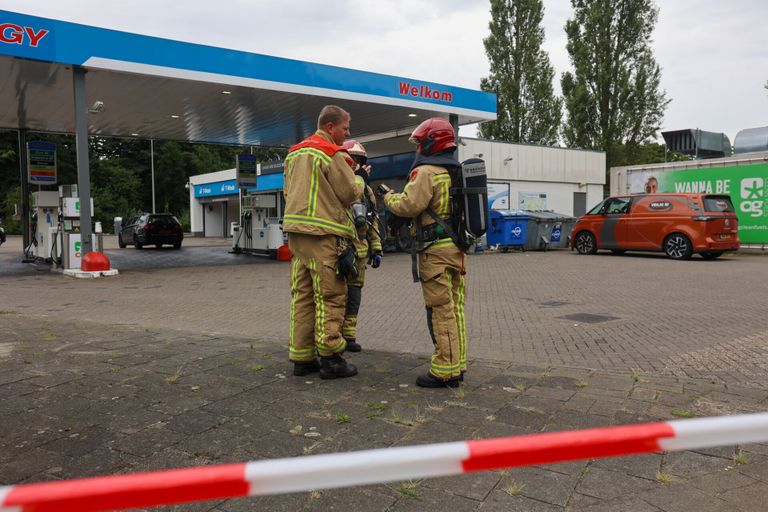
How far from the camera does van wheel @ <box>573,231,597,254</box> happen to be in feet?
60.0

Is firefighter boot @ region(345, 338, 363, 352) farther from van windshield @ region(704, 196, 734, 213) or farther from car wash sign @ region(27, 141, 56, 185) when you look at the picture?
car wash sign @ region(27, 141, 56, 185)

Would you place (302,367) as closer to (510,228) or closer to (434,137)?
(434,137)

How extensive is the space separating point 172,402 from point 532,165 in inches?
903

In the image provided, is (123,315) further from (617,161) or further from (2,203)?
(2,203)

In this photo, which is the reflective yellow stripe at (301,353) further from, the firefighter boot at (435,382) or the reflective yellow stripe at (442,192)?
the reflective yellow stripe at (442,192)

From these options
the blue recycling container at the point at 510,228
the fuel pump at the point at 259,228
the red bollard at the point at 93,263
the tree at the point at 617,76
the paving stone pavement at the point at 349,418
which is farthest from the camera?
the tree at the point at 617,76

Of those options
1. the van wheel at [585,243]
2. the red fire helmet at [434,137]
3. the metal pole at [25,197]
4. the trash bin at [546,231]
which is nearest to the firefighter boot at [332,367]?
the red fire helmet at [434,137]

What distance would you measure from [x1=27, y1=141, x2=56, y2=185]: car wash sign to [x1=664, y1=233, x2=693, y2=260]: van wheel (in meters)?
17.5

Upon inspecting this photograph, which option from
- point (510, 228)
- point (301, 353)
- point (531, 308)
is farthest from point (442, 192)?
point (510, 228)

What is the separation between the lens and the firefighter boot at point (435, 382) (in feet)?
13.7

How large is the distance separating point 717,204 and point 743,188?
434 centimetres

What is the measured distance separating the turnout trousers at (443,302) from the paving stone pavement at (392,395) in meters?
0.22

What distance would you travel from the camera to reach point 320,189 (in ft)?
14.1

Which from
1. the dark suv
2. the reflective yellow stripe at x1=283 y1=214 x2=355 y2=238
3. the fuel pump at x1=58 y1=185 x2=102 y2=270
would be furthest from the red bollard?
the dark suv
